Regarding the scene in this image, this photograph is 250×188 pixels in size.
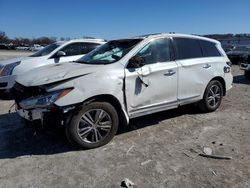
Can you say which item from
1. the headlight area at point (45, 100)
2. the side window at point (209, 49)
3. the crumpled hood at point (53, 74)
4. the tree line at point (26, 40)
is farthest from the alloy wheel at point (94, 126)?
the tree line at point (26, 40)

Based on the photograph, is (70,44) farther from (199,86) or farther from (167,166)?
(167,166)

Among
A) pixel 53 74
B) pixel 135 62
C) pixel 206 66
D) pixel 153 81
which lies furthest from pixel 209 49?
pixel 53 74

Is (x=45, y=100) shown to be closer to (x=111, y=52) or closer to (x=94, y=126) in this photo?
(x=94, y=126)

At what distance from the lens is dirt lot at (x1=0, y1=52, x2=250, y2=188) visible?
3.57 metres

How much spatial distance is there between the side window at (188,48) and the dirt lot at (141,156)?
51.8 inches

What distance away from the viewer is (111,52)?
5.32 metres

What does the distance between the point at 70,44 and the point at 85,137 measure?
5.24 metres

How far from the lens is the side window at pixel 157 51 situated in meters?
5.12

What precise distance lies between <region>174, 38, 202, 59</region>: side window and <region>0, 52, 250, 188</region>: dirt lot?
4.32 ft

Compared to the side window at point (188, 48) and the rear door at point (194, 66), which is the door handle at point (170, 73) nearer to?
the rear door at point (194, 66)

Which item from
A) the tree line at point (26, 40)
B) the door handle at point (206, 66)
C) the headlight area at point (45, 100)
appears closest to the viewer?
the headlight area at point (45, 100)

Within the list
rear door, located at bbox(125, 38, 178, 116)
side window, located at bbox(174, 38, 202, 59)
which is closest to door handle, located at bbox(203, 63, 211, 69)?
side window, located at bbox(174, 38, 202, 59)

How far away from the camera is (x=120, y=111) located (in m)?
4.76

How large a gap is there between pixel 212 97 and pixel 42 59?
494 cm
